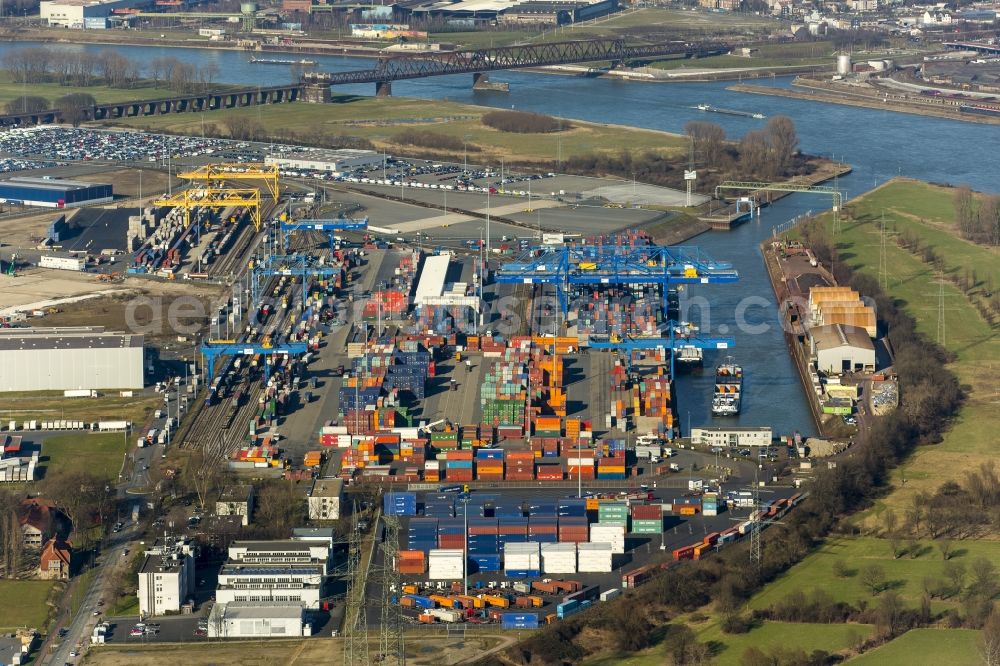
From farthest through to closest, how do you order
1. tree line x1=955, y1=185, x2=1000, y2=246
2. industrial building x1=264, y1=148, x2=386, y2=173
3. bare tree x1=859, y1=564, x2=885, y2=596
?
industrial building x1=264, y1=148, x2=386, y2=173, tree line x1=955, y1=185, x2=1000, y2=246, bare tree x1=859, y1=564, x2=885, y2=596

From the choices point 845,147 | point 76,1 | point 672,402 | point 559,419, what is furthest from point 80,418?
point 76,1

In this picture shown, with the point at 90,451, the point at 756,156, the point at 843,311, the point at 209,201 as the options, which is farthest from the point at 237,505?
the point at 756,156

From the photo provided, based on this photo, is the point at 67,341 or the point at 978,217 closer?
the point at 67,341

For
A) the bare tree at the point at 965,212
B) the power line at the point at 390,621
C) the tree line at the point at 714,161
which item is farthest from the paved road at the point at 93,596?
the tree line at the point at 714,161

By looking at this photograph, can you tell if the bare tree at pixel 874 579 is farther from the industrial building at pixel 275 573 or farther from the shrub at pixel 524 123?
the shrub at pixel 524 123

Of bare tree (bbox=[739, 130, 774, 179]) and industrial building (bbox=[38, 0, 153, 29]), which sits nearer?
bare tree (bbox=[739, 130, 774, 179])

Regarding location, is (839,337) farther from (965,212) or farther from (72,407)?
(72,407)

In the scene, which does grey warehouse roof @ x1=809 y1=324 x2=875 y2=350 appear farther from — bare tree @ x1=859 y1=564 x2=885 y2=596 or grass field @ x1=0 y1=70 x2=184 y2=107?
grass field @ x1=0 y1=70 x2=184 y2=107

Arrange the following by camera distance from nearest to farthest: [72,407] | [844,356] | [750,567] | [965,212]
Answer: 1. [750,567]
2. [72,407]
3. [844,356]
4. [965,212]

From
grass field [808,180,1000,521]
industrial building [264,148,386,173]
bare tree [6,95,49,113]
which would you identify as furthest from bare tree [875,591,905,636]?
bare tree [6,95,49,113]
